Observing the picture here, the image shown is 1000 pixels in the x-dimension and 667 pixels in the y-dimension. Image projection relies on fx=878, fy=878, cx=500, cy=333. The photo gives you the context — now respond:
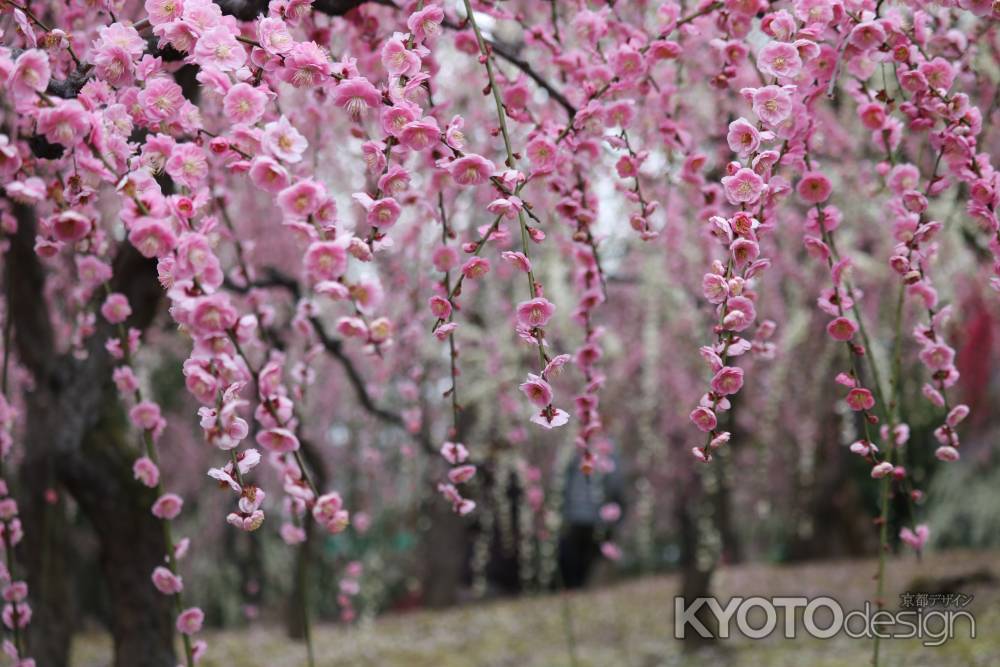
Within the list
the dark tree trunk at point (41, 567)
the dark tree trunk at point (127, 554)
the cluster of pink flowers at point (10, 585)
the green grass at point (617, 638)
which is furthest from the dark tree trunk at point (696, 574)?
the cluster of pink flowers at point (10, 585)

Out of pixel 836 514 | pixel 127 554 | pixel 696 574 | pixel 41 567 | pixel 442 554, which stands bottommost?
pixel 442 554

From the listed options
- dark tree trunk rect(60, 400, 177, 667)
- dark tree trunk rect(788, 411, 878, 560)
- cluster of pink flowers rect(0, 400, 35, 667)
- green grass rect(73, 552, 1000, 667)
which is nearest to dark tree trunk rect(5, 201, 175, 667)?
dark tree trunk rect(60, 400, 177, 667)

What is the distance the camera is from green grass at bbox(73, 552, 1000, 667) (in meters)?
4.43

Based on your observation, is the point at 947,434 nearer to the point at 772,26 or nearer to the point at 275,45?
the point at 772,26

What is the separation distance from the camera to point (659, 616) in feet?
22.2

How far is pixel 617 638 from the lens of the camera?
6195mm

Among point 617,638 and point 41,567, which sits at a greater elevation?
point 41,567

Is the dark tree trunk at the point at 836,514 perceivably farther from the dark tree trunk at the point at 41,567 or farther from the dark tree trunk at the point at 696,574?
the dark tree trunk at the point at 41,567

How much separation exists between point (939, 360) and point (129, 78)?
1.53 metres

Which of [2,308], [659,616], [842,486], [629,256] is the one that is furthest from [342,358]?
[842,486]

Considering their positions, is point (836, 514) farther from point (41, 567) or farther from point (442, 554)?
point (41, 567)

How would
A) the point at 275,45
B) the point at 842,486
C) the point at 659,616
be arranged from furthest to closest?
the point at 842,486, the point at 659,616, the point at 275,45

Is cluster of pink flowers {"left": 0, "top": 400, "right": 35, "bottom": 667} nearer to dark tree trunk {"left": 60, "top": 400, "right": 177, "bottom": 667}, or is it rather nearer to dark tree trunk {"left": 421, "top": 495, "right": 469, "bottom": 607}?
dark tree trunk {"left": 60, "top": 400, "right": 177, "bottom": 667}

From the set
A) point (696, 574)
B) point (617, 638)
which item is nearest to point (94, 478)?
point (696, 574)
